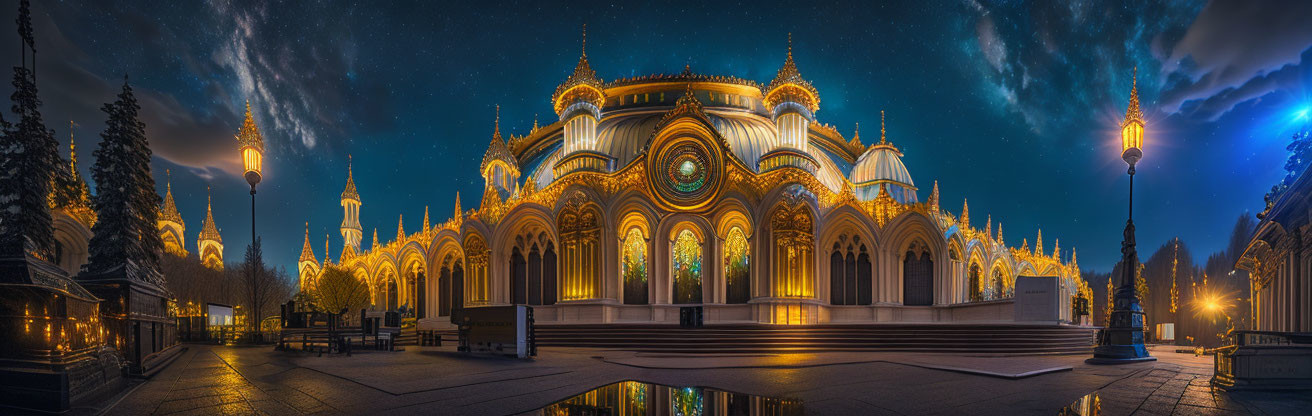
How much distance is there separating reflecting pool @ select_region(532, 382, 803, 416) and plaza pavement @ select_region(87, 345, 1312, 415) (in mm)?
314

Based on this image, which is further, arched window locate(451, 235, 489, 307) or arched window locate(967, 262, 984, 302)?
arched window locate(451, 235, 489, 307)

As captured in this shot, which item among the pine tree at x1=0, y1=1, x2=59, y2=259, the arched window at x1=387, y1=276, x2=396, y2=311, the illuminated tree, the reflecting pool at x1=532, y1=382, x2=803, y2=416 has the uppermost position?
the pine tree at x1=0, y1=1, x2=59, y2=259

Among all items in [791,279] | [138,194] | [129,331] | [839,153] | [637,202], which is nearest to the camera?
[129,331]

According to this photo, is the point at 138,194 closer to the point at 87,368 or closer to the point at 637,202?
the point at 87,368

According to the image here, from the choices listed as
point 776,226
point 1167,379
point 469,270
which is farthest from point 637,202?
point 1167,379

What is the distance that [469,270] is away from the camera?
3519cm

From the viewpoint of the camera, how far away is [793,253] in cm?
2864

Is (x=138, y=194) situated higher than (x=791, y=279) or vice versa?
(x=138, y=194)

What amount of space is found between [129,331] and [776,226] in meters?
23.2

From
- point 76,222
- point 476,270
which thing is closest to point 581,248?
point 476,270

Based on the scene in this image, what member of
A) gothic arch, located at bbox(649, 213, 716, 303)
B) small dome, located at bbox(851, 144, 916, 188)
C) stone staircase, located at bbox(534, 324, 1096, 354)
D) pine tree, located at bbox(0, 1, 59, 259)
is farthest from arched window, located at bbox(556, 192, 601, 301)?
pine tree, located at bbox(0, 1, 59, 259)

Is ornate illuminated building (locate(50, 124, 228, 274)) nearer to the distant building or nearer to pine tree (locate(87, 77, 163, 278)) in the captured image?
pine tree (locate(87, 77, 163, 278))

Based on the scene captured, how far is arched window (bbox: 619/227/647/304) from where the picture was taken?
1240 inches

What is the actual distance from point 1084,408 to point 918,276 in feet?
75.0
